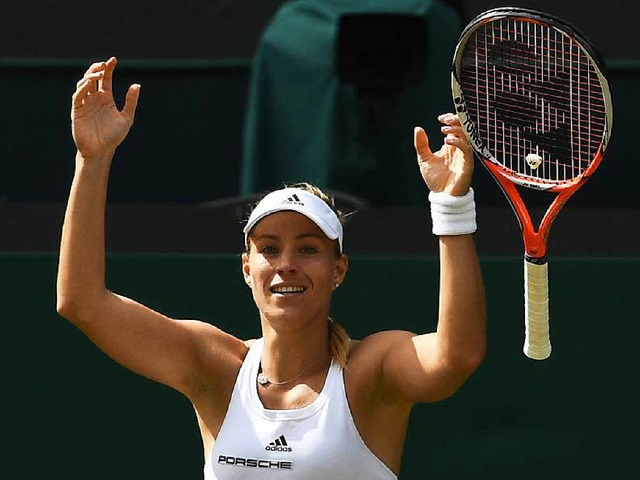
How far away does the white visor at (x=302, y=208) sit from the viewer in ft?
12.4

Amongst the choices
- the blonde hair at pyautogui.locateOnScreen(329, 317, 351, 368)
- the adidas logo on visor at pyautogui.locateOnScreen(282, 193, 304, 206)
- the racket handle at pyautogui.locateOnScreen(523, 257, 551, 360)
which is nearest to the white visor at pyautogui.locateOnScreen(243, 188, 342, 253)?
the adidas logo on visor at pyautogui.locateOnScreen(282, 193, 304, 206)

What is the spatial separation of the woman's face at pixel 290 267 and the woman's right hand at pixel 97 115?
1.15ft

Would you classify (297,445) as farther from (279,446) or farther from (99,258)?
(99,258)

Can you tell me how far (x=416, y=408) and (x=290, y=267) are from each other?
151cm

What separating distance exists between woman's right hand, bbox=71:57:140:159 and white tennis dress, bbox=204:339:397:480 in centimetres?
62

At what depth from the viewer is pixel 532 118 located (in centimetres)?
413

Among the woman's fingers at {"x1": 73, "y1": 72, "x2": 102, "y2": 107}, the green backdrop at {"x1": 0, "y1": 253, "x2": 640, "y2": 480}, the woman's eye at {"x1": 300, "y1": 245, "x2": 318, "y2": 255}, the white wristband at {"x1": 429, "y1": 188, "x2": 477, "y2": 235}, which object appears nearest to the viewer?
the white wristband at {"x1": 429, "y1": 188, "x2": 477, "y2": 235}

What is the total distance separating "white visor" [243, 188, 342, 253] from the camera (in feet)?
12.4

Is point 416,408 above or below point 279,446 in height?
above

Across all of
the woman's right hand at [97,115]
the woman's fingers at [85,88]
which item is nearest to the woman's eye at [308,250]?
the woman's right hand at [97,115]

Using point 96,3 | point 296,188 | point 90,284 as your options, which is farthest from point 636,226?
point 96,3

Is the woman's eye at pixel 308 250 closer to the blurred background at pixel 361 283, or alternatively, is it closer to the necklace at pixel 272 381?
the necklace at pixel 272 381

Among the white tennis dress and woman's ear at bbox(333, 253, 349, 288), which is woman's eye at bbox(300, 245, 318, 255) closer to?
woman's ear at bbox(333, 253, 349, 288)

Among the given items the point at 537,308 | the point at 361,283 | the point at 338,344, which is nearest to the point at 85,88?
the point at 338,344
